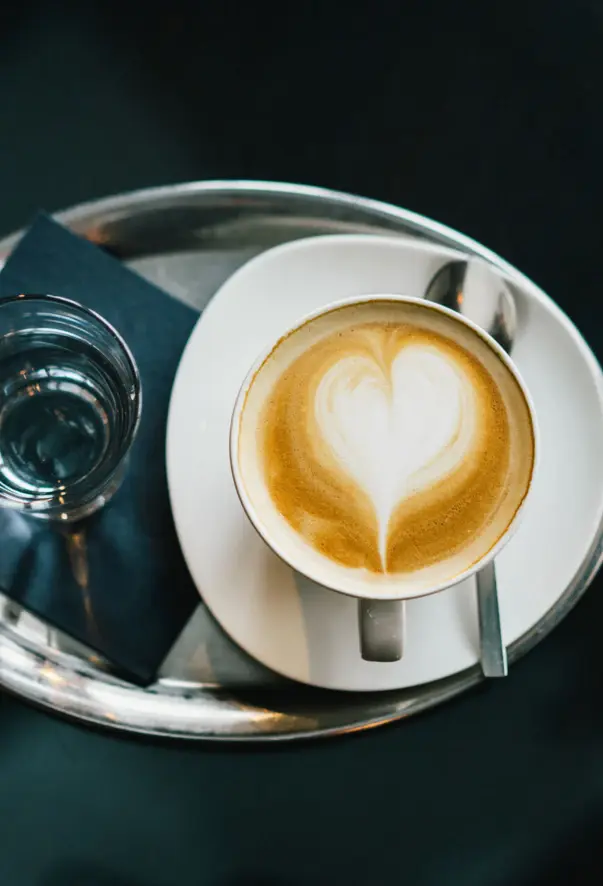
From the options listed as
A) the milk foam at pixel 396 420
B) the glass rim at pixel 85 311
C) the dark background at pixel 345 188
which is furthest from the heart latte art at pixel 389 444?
the dark background at pixel 345 188

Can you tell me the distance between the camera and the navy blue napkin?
64cm

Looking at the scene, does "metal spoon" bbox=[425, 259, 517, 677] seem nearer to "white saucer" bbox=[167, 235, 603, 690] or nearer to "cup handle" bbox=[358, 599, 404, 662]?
"white saucer" bbox=[167, 235, 603, 690]

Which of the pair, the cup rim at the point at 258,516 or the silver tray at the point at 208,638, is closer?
the cup rim at the point at 258,516

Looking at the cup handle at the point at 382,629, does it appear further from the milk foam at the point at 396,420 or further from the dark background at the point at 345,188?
the dark background at the point at 345,188

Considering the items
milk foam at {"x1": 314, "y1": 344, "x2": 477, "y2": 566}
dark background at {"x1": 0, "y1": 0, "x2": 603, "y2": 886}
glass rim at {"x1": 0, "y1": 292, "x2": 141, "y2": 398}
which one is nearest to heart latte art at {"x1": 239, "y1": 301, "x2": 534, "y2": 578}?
milk foam at {"x1": 314, "y1": 344, "x2": 477, "y2": 566}

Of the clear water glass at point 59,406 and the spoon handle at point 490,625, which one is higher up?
the clear water glass at point 59,406

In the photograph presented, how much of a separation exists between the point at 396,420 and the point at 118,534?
0.25m

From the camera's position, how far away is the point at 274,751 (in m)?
0.76

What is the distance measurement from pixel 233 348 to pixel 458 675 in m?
0.32

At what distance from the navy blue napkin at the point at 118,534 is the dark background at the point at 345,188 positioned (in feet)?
0.47

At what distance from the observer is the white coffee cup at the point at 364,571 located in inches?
21.3

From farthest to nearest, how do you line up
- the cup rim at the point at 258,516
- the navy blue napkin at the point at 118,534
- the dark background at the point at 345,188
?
1. the dark background at the point at 345,188
2. the navy blue napkin at the point at 118,534
3. the cup rim at the point at 258,516

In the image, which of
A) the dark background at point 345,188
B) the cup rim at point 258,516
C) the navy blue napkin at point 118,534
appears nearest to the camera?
the cup rim at point 258,516

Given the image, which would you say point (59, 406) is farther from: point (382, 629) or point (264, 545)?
point (382, 629)
